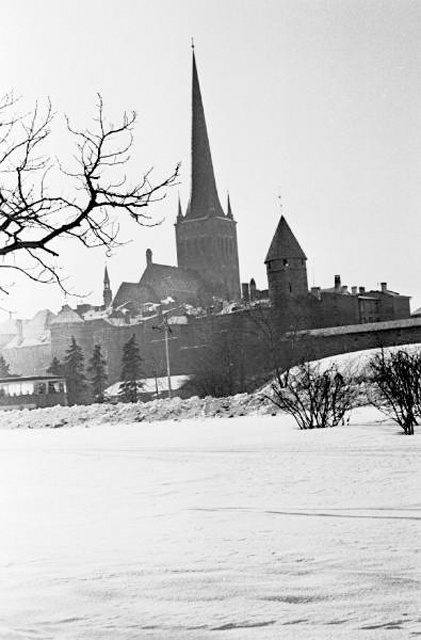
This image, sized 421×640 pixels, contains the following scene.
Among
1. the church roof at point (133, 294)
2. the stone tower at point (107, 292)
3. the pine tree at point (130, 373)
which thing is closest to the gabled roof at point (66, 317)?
the church roof at point (133, 294)

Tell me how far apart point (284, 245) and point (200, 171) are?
151 feet

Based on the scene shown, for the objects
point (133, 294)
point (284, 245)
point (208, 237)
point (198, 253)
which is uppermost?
point (208, 237)

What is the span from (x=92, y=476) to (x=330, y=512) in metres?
4.64

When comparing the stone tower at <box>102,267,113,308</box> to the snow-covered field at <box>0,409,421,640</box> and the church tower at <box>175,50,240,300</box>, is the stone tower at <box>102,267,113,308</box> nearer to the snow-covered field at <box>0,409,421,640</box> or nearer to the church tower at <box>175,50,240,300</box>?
the church tower at <box>175,50,240,300</box>

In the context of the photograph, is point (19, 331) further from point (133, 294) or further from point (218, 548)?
point (218, 548)

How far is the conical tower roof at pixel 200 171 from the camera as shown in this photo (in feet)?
396

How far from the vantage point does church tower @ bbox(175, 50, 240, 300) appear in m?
131

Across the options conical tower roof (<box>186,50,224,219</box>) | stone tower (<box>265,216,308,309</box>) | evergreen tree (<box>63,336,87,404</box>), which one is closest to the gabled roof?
evergreen tree (<box>63,336,87,404</box>)

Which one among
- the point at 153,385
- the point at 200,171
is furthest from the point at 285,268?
the point at 200,171

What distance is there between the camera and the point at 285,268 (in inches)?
3302

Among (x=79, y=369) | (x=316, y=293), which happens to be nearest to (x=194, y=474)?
(x=79, y=369)

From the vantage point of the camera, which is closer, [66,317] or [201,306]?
[66,317]

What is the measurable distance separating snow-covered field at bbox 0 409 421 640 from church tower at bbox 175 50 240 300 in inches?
4638

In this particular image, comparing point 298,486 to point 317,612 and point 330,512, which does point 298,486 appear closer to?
point 330,512
